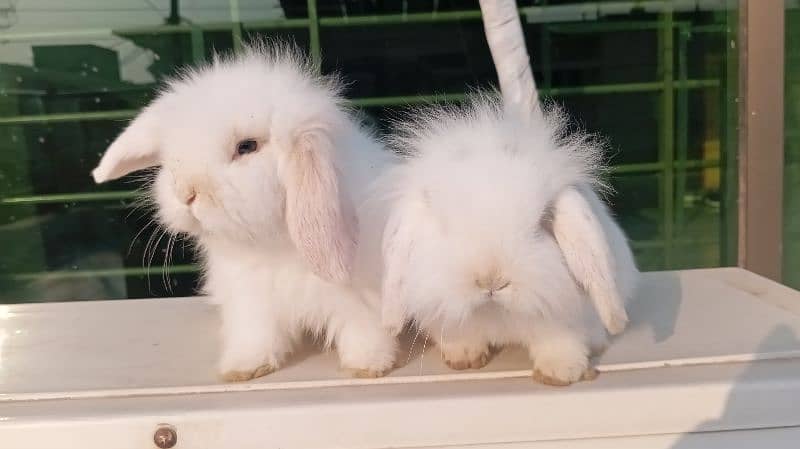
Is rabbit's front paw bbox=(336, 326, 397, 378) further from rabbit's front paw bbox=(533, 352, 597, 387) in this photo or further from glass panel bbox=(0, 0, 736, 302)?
glass panel bbox=(0, 0, 736, 302)

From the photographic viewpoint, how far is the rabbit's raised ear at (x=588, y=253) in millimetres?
938

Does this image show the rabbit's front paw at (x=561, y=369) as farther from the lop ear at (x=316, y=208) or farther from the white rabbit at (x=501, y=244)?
the lop ear at (x=316, y=208)

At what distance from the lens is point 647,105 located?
2.86 meters

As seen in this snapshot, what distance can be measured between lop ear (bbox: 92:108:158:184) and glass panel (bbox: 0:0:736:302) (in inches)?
61.0

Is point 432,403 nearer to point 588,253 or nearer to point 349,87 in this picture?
point 588,253

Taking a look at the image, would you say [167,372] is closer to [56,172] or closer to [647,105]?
[56,172]

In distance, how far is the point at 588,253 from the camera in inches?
36.9

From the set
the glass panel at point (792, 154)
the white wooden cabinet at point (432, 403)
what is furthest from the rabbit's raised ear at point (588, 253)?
the glass panel at point (792, 154)

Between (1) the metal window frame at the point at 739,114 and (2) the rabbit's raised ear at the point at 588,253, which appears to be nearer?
(2) the rabbit's raised ear at the point at 588,253

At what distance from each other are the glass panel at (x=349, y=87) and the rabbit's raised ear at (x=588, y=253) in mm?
1722

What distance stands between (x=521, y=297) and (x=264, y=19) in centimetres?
210

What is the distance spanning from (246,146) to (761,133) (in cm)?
213

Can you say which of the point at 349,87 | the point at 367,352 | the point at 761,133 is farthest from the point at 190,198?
the point at 761,133

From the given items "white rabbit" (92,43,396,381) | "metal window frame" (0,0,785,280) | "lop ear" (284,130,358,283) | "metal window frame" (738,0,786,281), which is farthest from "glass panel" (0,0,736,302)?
"lop ear" (284,130,358,283)
